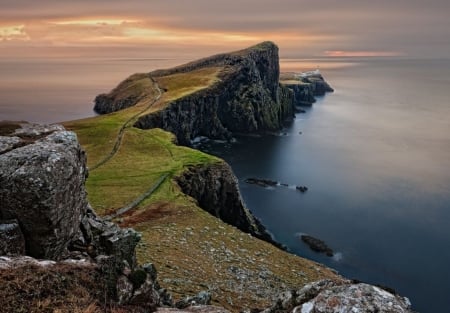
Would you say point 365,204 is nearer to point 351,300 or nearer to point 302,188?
point 302,188

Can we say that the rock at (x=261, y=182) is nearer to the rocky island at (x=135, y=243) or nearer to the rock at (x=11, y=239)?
the rocky island at (x=135, y=243)

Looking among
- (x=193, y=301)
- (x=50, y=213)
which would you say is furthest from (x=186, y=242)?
(x=50, y=213)

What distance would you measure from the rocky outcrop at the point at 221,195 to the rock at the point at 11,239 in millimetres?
57314

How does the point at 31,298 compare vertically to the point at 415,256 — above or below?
above

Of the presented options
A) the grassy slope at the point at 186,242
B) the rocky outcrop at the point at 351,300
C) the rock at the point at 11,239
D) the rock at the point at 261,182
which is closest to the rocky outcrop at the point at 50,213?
the rock at the point at 11,239

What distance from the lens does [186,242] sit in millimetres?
48812

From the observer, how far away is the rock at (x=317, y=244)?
7652cm

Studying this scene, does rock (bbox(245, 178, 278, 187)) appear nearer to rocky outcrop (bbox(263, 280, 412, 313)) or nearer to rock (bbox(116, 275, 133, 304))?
rock (bbox(116, 275, 133, 304))

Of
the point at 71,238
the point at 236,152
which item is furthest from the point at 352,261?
the point at 236,152

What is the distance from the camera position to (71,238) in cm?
2464

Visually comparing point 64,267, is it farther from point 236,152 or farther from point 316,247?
point 236,152

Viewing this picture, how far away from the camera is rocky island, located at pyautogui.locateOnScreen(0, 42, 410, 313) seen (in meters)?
18.1

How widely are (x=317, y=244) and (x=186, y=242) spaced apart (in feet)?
121

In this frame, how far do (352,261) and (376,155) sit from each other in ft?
291
